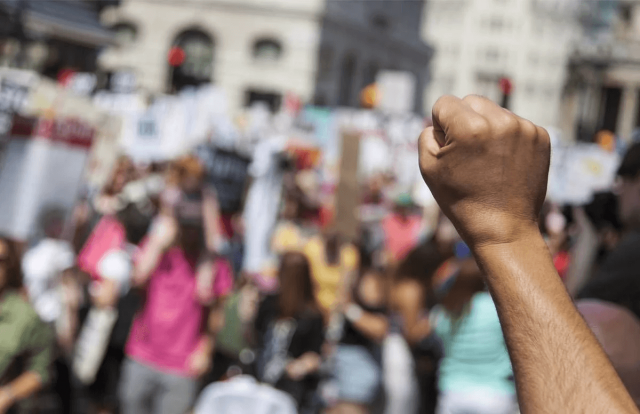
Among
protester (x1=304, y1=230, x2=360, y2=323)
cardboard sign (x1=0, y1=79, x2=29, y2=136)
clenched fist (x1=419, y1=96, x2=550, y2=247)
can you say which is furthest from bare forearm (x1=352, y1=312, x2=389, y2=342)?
clenched fist (x1=419, y1=96, x2=550, y2=247)

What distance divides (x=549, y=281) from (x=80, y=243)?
585cm

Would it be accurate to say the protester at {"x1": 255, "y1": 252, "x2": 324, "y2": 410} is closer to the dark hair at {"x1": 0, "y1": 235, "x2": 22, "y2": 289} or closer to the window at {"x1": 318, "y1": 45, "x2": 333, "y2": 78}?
the dark hair at {"x1": 0, "y1": 235, "x2": 22, "y2": 289}

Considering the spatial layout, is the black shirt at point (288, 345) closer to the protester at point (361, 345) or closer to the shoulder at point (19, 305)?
the protester at point (361, 345)

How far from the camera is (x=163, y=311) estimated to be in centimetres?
552

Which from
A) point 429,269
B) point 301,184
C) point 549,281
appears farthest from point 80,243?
point 549,281

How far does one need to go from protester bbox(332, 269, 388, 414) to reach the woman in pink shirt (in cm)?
76

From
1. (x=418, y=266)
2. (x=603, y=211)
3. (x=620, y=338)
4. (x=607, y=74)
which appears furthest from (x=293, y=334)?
(x=607, y=74)

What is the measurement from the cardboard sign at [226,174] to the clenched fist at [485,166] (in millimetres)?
6790

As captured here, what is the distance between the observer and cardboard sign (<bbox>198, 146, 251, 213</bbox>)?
807cm

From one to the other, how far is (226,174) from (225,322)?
238 cm

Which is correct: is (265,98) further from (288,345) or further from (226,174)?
(288,345)

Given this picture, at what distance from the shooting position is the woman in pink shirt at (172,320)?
546 cm

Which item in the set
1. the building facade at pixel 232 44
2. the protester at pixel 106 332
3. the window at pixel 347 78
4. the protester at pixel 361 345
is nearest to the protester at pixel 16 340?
the protester at pixel 106 332

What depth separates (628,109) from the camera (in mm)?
62250
